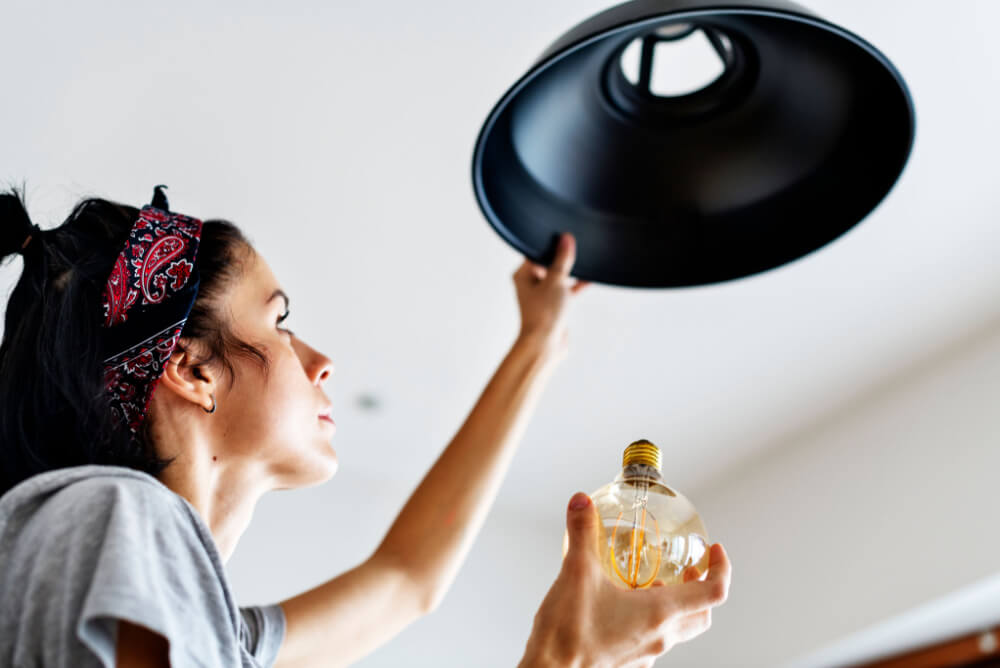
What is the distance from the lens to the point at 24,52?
1.56 meters

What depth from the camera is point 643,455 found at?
0.73m

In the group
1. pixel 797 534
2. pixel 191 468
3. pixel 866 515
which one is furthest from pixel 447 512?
pixel 797 534

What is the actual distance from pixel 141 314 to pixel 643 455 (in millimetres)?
449

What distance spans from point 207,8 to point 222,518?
87 cm

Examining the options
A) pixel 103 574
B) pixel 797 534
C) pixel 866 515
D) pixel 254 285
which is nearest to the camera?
pixel 103 574

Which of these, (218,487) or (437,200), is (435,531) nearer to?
(218,487)

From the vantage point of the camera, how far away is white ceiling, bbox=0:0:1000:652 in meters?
1.50

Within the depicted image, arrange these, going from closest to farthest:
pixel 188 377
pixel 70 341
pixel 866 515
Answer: pixel 70 341 < pixel 188 377 < pixel 866 515

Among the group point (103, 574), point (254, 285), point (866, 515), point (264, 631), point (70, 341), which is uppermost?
point (866, 515)

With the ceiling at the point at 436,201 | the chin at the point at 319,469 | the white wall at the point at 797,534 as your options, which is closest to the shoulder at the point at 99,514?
the chin at the point at 319,469

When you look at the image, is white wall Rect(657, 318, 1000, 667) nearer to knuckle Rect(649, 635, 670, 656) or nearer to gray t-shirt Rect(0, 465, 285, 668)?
knuckle Rect(649, 635, 670, 656)

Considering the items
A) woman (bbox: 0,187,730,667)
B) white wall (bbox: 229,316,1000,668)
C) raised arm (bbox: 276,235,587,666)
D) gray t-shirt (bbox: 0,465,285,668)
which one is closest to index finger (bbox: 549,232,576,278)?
woman (bbox: 0,187,730,667)

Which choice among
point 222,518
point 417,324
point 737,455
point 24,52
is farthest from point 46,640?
point 737,455

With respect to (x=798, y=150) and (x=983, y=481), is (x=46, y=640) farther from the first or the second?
(x=983, y=481)
